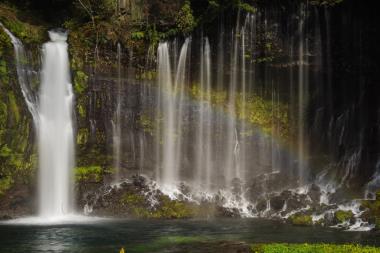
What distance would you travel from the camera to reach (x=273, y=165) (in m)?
37.2

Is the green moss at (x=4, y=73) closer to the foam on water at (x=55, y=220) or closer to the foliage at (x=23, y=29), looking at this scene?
the foliage at (x=23, y=29)

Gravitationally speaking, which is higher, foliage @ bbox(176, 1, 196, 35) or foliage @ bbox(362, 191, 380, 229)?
foliage @ bbox(176, 1, 196, 35)

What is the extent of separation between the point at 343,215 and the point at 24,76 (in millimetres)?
20925

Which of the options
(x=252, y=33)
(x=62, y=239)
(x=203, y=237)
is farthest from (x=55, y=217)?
(x=252, y=33)

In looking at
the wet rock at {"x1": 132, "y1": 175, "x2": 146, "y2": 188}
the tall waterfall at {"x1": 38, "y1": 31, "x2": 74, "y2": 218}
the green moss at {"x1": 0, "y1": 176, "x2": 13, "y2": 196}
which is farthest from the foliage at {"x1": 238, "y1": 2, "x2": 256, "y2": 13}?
the green moss at {"x1": 0, "y1": 176, "x2": 13, "y2": 196}

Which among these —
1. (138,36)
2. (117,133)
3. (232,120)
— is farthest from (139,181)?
(138,36)

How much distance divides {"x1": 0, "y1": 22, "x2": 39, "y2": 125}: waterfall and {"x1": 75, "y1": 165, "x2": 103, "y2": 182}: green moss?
4.09m

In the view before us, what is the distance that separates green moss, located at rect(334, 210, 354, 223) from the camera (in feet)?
88.7

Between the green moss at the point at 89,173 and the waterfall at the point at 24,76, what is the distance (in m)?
4.09

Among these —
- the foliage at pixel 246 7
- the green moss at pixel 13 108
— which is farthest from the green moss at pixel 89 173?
the foliage at pixel 246 7

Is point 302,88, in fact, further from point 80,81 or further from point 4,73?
point 4,73

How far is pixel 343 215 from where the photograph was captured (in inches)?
1074

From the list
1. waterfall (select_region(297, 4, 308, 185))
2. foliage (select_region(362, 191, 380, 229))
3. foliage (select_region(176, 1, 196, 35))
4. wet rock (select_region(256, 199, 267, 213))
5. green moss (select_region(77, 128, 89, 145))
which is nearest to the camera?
foliage (select_region(362, 191, 380, 229))

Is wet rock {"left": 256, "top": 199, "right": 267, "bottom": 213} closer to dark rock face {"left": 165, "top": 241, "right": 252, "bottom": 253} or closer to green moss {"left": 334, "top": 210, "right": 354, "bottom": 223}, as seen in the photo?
green moss {"left": 334, "top": 210, "right": 354, "bottom": 223}
